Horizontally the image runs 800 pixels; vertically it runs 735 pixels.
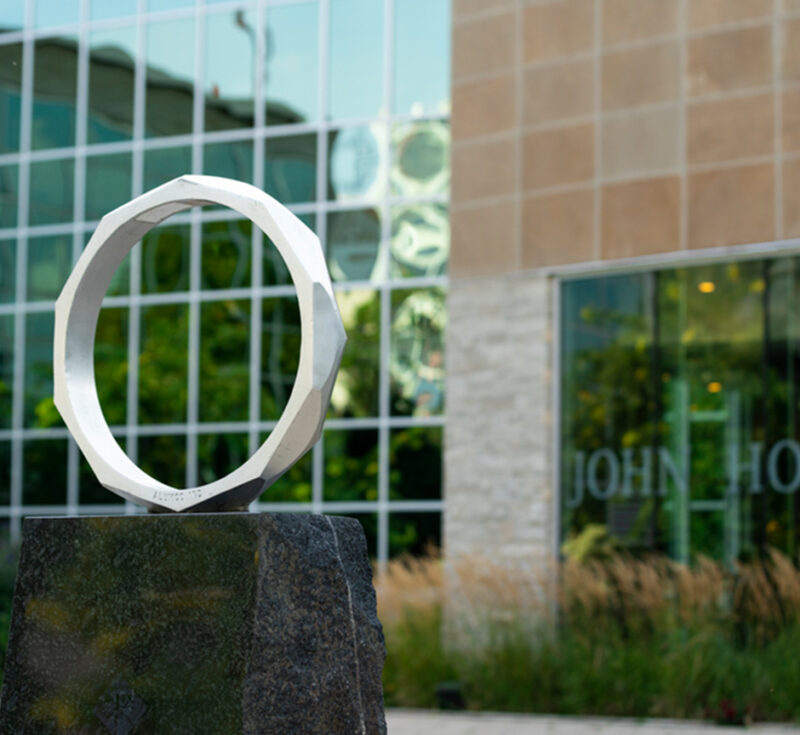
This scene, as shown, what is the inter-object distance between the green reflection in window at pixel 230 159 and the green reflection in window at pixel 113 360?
223 centimetres

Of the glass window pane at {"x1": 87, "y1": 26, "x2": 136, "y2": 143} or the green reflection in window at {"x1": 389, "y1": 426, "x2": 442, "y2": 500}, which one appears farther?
the glass window pane at {"x1": 87, "y1": 26, "x2": 136, "y2": 143}

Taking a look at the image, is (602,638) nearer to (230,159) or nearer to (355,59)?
(355,59)

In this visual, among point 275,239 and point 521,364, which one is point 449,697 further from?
point 275,239

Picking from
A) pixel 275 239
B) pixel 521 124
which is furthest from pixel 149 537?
pixel 521 124

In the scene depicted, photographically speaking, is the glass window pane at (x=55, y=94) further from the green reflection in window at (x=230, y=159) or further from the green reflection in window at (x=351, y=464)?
the green reflection in window at (x=351, y=464)

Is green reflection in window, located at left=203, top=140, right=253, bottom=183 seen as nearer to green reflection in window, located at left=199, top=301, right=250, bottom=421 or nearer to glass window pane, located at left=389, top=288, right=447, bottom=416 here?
green reflection in window, located at left=199, top=301, right=250, bottom=421

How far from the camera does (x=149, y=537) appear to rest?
15.1ft

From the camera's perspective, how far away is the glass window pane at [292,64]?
16.9 meters

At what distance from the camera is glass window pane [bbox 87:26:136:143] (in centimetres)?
1794

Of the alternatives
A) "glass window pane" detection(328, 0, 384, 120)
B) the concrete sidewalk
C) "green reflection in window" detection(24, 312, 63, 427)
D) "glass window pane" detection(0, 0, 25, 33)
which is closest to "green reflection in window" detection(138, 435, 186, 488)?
"green reflection in window" detection(24, 312, 63, 427)

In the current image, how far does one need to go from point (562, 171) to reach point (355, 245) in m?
3.19

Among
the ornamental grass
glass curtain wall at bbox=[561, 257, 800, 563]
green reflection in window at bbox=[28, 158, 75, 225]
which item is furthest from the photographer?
green reflection in window at bbox=[28, 158, 75, 225]

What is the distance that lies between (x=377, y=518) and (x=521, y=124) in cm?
501

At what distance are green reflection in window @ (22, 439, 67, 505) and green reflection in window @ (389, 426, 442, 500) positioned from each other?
188 inches
